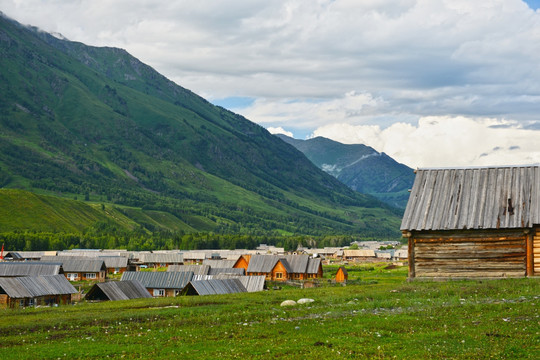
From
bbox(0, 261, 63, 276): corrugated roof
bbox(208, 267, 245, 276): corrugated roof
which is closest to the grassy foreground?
bbox(0, 261, 63, 276): corrugated roof

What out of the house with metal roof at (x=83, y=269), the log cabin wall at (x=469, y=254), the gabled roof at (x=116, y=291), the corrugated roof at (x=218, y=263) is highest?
the log cabin wall at (x=469, y=254)

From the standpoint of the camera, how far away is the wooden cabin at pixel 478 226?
152 feet

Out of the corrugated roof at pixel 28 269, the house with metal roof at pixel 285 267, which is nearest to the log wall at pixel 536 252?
the corrugated roof at pixel 28 269

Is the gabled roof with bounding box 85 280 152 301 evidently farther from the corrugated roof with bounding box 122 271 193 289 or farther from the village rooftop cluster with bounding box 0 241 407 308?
the corrugated roof with bounding box 122 271 193 289

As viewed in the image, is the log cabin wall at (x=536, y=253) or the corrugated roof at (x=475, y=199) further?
the corrugated roof at (x=475, y=199)

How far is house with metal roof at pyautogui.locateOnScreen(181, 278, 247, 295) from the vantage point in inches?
2717

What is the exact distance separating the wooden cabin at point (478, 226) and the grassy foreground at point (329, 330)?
14.1ft

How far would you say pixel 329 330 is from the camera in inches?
1104

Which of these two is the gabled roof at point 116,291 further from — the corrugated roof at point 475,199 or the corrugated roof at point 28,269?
the corrugated roof at point 28,269

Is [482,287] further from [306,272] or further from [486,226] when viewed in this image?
[306,272]

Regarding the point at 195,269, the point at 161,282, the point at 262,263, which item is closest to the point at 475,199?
the point at 161,282

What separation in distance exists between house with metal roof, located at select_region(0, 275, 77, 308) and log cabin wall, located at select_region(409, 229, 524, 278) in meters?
44.1

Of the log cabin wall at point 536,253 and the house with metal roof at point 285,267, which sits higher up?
the log cabin wall at point 536,253

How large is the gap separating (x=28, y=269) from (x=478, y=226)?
269 feet
